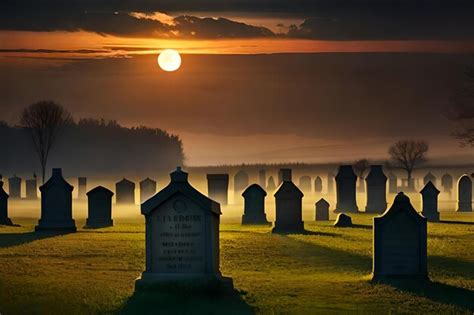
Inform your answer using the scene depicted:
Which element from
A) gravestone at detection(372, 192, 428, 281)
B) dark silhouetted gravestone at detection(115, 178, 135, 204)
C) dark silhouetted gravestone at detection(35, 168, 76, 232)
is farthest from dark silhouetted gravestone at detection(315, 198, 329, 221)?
gravestone at detection(372, 192, 428, 281)

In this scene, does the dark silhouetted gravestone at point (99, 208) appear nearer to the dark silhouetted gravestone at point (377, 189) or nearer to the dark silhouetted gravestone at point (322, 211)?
the dark silhouetted gravestone at point (322, 211)

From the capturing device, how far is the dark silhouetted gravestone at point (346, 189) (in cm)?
5953

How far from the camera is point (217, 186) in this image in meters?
62.4

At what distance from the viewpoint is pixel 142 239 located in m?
37.2

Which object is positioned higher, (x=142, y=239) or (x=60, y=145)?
(x=60, y=145)

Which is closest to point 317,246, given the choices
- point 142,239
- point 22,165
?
point 142,239

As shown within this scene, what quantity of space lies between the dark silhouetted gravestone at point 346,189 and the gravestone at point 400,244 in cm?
3427

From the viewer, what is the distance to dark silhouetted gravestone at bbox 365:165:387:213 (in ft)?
197

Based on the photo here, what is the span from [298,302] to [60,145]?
5354 inches

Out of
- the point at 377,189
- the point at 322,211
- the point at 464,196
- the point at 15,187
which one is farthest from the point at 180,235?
the point at 15,187

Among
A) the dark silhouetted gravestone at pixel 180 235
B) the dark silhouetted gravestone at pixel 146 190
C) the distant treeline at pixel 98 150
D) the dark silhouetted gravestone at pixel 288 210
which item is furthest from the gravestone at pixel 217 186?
the distant treeline at pixel 98 150

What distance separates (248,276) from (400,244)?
422cm

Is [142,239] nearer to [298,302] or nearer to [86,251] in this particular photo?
[86,251]

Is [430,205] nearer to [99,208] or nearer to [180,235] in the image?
[99,208]
